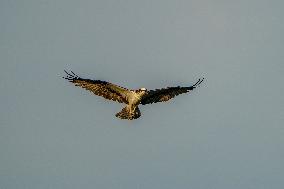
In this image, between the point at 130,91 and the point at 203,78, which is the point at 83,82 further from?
the point at 203,78

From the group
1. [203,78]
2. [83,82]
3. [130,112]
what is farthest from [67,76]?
[203,78]

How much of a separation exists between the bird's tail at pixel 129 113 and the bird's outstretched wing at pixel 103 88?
505mm

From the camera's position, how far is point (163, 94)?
135 ft

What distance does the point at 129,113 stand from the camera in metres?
40.1

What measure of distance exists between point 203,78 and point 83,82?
5.20m

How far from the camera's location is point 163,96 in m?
41.4

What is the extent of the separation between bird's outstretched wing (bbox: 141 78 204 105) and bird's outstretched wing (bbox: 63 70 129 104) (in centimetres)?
104

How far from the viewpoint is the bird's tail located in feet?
131

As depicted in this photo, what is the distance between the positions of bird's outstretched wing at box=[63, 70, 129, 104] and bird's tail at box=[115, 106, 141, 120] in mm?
505

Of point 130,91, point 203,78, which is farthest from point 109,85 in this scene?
point 203,78

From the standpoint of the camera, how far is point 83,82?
1555 inches

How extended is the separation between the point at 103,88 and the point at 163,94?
2.84 metres

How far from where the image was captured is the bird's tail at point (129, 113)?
40.0 meters

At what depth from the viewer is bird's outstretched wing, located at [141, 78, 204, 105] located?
40.8m
